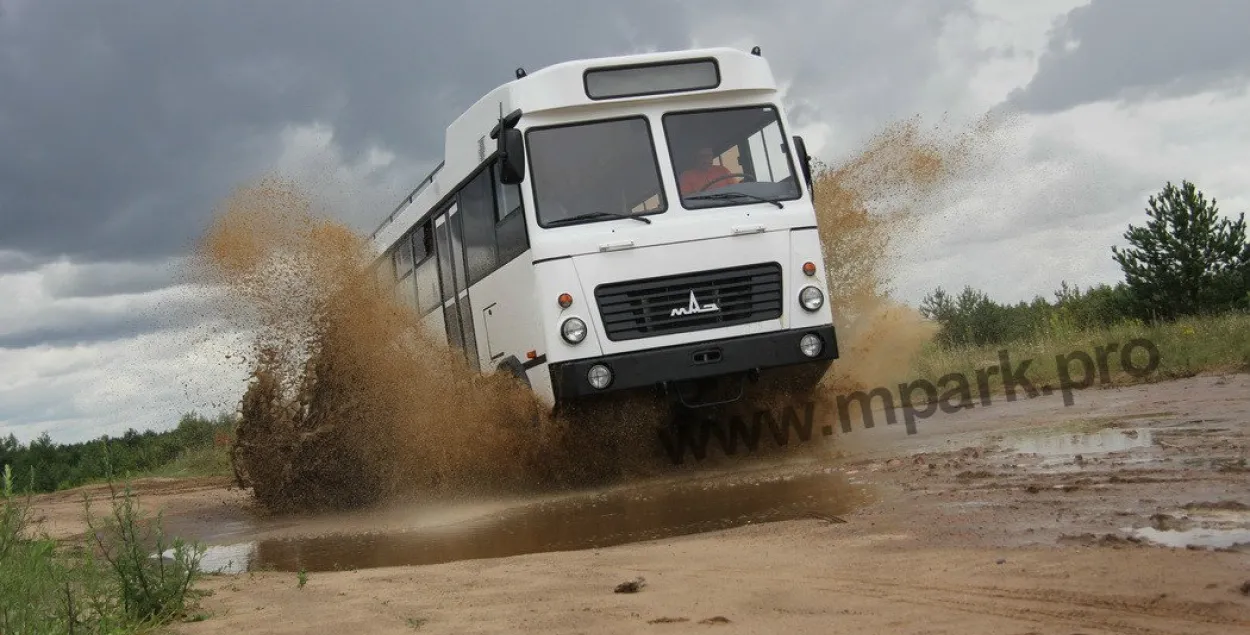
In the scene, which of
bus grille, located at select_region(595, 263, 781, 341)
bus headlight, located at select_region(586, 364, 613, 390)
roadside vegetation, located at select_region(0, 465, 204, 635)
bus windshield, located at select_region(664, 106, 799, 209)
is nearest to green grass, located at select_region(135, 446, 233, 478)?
bus headlight, located at select_region(586, 364, 613, 390)

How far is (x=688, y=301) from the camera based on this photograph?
10.4 m

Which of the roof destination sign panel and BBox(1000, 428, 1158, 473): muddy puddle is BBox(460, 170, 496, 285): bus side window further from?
BBox(1000, 428, 1158, 473): muddy puddle

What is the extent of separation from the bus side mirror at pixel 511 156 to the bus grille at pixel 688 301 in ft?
4.09

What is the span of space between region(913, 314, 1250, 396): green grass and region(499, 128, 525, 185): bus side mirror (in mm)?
9468

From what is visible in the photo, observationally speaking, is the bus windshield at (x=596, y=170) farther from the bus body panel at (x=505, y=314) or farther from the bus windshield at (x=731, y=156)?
the bus body panel at (x=505, y=314)

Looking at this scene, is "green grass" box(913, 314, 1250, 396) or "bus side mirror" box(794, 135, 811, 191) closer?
"bus side mirror" box(794, 135, 811, 191)

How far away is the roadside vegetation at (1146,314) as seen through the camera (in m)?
19.6

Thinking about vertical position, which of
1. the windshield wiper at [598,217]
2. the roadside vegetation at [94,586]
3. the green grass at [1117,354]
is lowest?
the roadside vegetation at [94,586]

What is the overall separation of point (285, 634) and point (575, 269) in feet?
17.4

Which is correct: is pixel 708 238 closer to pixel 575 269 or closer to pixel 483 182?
pixel 575 269

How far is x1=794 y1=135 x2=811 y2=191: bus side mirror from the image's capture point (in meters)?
11.1

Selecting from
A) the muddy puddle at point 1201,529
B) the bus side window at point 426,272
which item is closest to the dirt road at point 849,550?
the muddy puddle at point 1201,529

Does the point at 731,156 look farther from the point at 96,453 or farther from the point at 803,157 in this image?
the point at 96,453

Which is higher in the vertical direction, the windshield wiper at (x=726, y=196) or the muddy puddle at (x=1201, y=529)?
the windshield wiper at (x=726, y=196)
